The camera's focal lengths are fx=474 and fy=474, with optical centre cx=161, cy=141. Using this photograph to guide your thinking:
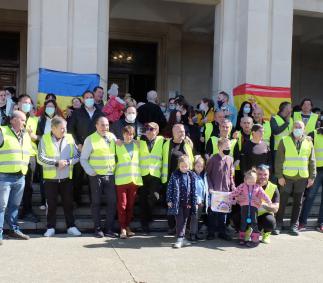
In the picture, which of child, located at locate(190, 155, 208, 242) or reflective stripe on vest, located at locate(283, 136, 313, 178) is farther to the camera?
reflective stripe on vest, located at locate(283, 136, 313, 178)

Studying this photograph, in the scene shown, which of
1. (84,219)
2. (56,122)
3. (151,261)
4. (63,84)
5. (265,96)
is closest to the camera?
(151,261)

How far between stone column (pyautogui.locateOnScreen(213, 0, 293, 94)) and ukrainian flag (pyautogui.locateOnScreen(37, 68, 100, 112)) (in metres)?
3.21

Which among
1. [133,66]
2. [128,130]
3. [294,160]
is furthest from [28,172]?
[133,66]

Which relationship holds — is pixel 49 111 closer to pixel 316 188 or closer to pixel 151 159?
pixel 151 159

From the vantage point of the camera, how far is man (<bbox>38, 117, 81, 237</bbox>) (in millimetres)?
6820

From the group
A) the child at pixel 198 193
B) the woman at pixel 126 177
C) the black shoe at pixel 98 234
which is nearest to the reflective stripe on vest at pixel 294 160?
the child at pixel 198 193

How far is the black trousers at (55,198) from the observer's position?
22.6 ft

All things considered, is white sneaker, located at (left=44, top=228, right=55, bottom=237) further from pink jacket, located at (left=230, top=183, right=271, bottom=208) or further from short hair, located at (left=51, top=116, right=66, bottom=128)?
pink jacket, located at (left=230, top=183, right=271, bottom=208)

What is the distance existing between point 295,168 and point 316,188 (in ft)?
2.44

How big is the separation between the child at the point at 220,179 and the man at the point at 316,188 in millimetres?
1519

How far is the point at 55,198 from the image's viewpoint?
6922 millimetres

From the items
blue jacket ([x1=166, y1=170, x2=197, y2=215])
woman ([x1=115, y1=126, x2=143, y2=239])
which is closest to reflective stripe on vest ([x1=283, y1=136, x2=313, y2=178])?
blue jacket ([x1=166, y1=170, x2=197, y2=215])

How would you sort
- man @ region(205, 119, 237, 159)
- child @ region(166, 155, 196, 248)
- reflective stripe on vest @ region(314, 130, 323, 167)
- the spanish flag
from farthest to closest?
1. the spanish flag
2. reflective stripe on vest @ region(314, 130, 323, 167)
3. man @ region(205, 119, 237, 159)
4. child @ region(166, 155, 196, 248)

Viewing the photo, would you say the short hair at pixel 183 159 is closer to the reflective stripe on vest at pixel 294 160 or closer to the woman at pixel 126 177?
the woman at pixel 126 177
